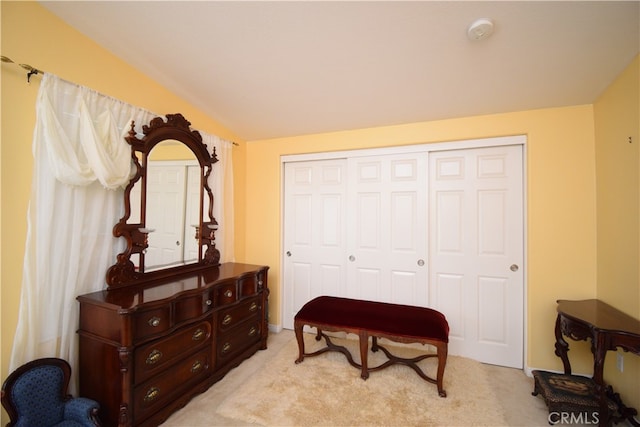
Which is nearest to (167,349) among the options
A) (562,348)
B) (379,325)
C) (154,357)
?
(154,357)

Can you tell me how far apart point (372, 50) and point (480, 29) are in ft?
2.13

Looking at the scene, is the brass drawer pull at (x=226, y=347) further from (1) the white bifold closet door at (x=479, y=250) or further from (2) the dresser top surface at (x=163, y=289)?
(1) the white bifold closet door at (x=479, y=250)

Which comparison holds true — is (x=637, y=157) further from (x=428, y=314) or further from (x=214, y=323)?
(x=214, y=323)

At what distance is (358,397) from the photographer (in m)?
1.98

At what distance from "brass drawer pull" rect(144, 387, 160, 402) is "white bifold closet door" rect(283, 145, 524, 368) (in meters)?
1.73

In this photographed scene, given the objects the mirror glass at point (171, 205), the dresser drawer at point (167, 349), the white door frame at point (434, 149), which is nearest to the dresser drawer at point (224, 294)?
the dresser drawer at point (167, 349)

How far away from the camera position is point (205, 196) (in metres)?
2.70

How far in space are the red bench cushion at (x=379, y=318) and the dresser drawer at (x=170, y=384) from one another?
2.78 feet

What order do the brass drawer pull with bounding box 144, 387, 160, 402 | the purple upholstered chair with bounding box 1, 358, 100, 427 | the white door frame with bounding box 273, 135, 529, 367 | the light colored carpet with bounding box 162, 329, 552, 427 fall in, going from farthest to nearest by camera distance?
1. the white door frame with bounding box 273, 135, 529, 367
2. the light colored carpet with bounding box 162, 329, 552, 427
3. the brass drawer pull with bounding box 144, 387, 160, 402
4. the purple upholstered chair with bounding box 1, 358, 100, 427

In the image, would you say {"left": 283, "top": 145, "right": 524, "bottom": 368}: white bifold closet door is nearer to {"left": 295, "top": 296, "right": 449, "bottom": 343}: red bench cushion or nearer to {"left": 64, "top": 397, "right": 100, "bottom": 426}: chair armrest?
{"left": 295, "top": 296, "right": 449, "bottom": 343}: red bench cushion

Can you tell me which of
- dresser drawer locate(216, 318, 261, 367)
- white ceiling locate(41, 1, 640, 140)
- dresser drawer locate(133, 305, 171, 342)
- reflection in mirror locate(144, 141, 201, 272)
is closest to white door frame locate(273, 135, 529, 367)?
white ceiling locate(41, 1, 640, 140)

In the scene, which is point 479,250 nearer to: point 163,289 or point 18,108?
A: point 163,289

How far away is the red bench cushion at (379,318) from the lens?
2043 mm

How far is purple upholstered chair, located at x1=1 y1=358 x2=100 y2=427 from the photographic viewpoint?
128 cm
